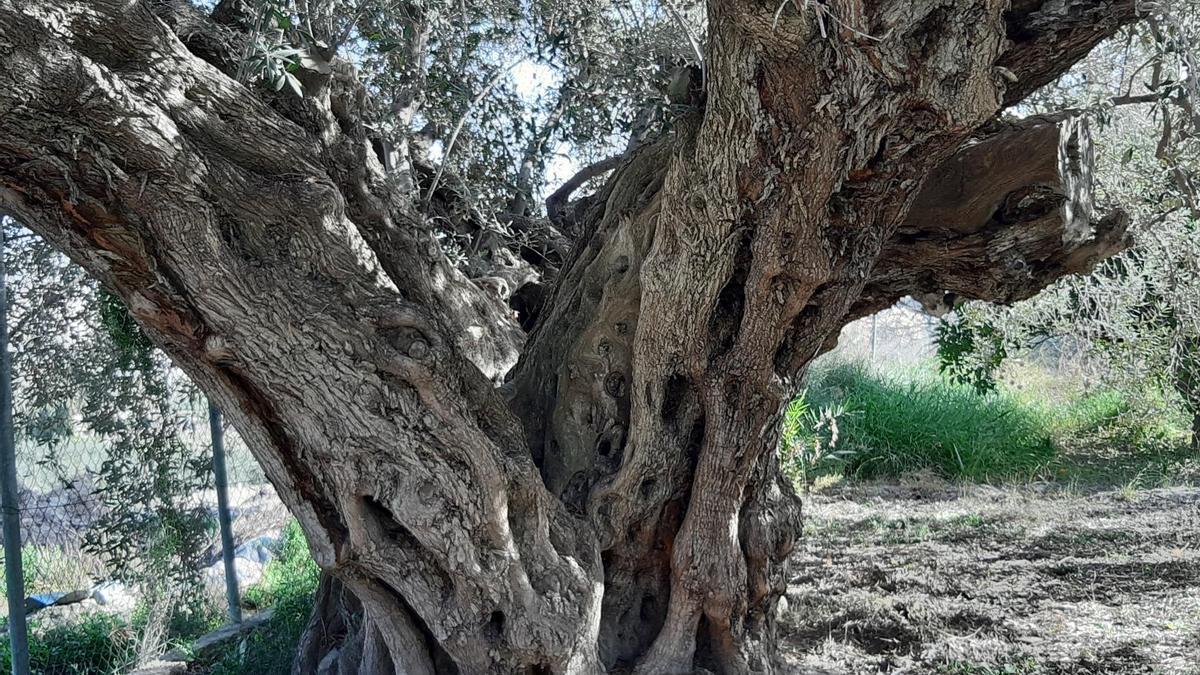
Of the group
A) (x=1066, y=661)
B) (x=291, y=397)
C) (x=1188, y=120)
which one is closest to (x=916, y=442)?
(x=1066, y=661)

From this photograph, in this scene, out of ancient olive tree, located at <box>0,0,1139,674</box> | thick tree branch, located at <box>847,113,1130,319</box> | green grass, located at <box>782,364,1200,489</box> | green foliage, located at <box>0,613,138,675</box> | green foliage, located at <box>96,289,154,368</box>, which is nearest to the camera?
ancient olive tree, located at <box>0,0,1139,674</box>

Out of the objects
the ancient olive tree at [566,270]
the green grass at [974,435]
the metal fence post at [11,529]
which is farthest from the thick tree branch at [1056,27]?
the green grass at [974,435]

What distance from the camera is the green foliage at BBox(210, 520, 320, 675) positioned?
4.46 metres

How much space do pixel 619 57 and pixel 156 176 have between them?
8.16 ft

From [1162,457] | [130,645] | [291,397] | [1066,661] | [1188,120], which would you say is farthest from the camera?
[1162,457]

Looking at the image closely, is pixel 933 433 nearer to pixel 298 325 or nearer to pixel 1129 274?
pixel 1129 274

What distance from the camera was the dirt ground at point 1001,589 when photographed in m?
4.02

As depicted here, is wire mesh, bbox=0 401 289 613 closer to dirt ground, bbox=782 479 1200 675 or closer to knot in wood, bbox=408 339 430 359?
knot in wood, bbox=408 339 430 359

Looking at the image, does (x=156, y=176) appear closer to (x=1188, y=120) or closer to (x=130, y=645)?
(x=130, y=645)

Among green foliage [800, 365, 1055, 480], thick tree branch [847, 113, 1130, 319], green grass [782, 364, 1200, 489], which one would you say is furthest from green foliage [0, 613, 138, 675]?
green foliage [800, 365, 1055, 480]

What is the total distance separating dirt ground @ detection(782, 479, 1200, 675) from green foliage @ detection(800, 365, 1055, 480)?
1695mm

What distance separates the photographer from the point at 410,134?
4.49m

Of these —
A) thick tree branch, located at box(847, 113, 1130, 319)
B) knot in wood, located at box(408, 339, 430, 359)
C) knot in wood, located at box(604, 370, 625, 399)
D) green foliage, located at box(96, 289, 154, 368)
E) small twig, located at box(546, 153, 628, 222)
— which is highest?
small twig, located at box(546, 153, 628, 222)

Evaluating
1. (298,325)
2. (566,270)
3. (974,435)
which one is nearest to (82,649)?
(298,325)
